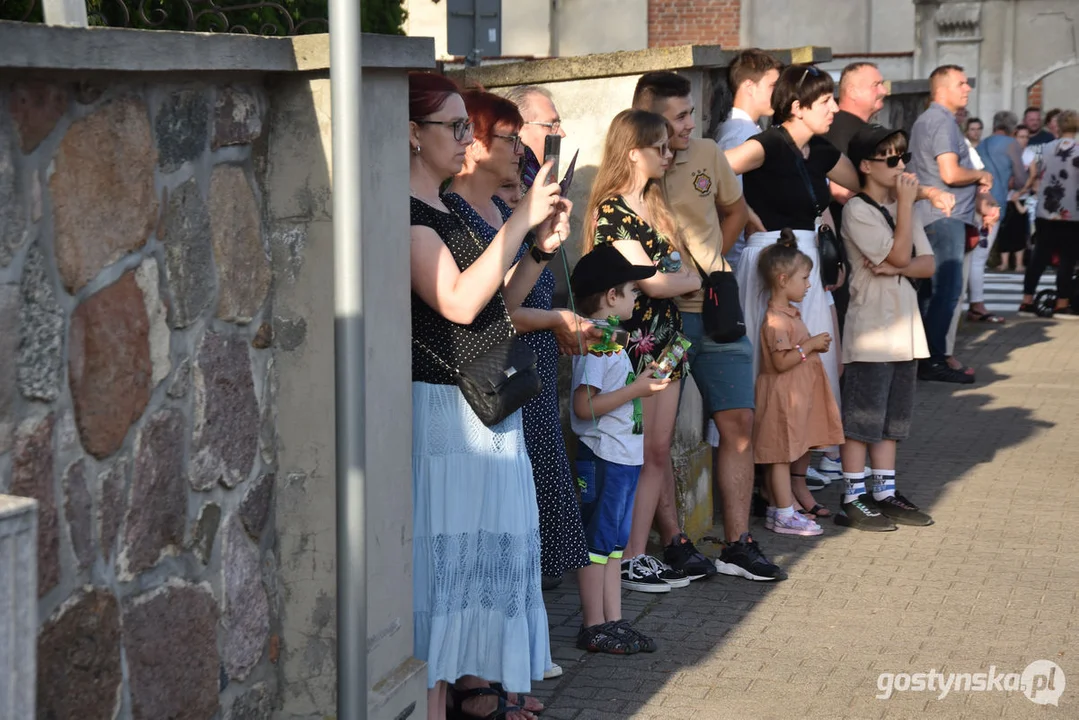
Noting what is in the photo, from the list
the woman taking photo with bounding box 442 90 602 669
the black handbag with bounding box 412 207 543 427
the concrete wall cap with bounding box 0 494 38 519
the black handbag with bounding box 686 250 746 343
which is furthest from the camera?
the black handbag with bounding box 686 250 746 343

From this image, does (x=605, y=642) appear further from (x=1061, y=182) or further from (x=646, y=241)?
(x=1061, y=182)

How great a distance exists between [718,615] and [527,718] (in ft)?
4.35

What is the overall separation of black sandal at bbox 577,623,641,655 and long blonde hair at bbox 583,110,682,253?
1.41 meters

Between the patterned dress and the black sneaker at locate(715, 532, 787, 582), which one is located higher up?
the patterned dress

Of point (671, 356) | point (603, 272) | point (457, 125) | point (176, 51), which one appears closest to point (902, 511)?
point (671, 356)

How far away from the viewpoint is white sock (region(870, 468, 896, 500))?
7270 millimetres

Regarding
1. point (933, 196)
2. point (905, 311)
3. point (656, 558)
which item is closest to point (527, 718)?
point (656, 558)

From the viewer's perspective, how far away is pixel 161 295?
3201 millimetres

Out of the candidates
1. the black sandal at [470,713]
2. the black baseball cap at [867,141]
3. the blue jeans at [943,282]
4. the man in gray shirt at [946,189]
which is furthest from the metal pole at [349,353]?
the blue jeans at [943,282]

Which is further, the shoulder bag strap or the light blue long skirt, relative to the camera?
the shoulder bag strap

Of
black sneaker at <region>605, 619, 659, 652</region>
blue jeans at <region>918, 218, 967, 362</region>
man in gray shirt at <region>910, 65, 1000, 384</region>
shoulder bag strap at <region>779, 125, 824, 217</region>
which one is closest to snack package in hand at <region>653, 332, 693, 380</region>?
black sneaker at <region>605, 619, 659, 652</region>

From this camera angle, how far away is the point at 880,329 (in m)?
7.17

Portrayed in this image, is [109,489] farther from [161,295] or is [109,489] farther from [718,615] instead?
[718,615]

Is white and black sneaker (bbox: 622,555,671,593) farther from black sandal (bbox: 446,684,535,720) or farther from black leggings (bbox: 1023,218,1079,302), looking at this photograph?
black leggings (bbox: 1023,218,1079,302)
